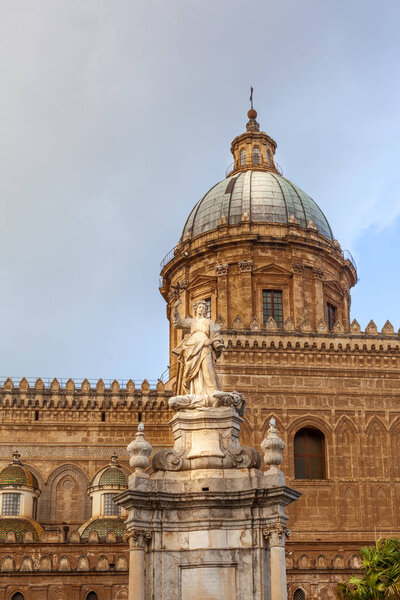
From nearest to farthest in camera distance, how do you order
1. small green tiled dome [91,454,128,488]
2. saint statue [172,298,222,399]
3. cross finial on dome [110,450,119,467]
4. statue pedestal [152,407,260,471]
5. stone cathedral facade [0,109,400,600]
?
statue pedestal [152,407,260,471] → saint statue [172,298,222,399] → stone cathedral facade [0,109,400,600] → small green tiled dome [91,454,128,488] → cross finial on dome [110,450,119,467]

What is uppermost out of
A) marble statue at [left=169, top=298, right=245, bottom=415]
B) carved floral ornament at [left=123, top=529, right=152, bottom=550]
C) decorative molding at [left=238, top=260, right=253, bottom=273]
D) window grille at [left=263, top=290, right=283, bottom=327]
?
decorative molding at [left=238, top=260, right=253, bottom=273]

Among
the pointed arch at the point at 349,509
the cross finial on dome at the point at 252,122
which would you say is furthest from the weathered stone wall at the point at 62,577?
the cross finial on dome at the point at 252,122

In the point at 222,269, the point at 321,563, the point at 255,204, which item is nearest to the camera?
the point at 321,563

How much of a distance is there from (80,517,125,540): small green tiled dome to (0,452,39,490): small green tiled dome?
319 centimetres

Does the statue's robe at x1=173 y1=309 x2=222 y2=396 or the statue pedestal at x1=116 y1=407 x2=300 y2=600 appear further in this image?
the statue's robe at x1=173 y1=309 x2=222 y2=396

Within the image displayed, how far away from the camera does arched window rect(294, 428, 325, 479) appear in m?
35.2

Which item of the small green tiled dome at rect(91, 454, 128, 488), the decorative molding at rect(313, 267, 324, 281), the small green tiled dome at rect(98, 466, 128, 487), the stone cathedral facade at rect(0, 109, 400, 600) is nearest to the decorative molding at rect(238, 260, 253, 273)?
the stone cathedral facade at rect(0, 109, 400, 600)

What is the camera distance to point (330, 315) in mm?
43406

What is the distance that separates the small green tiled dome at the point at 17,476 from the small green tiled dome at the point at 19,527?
1.44m

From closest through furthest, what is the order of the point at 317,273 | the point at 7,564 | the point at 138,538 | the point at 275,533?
the point at 275,533 → the point at 138,538 → the point at 7,564 → the point at 317,273

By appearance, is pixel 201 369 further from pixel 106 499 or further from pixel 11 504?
pixel 11 504

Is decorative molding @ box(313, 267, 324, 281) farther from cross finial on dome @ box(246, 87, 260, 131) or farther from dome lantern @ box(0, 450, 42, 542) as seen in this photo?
dome lantern @ box(0, 450, 42, 542)

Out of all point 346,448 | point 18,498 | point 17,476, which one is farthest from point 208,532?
point 346,448

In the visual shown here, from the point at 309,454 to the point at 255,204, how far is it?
14.1 m
